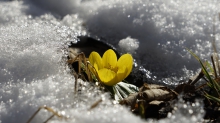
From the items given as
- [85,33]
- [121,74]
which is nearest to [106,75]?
[121,74]

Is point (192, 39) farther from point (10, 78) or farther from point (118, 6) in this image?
point (10, 78)

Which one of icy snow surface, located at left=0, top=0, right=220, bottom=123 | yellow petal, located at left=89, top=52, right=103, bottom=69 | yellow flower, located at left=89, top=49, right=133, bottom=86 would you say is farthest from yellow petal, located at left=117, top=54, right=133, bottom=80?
icy snow surface, located at left=0, top=0, right=220, bottom=123

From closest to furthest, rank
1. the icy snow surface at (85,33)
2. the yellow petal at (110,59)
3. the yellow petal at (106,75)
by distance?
the icy snow surface at (85,33) < the yellow petal at (106,75) < the yellow petal at (110,59)

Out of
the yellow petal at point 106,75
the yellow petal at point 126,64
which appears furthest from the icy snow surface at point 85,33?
the yellow petal at point 126,64

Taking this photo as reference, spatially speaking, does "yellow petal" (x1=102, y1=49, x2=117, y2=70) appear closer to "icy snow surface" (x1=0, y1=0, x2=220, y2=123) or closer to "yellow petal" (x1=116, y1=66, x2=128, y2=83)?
"yellow petal" (x1=116, y1=66, x2=128, y2=83)

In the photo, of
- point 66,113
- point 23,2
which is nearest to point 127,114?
point 66,113

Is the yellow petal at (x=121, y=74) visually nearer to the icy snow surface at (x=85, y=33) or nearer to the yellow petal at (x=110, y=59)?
the yellow petal at (x=110, y=59)

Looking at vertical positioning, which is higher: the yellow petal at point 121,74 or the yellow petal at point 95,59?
the yellow petal at point 95,59

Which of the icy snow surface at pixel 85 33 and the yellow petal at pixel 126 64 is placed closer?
the icy snow surface at pixel 85 33
